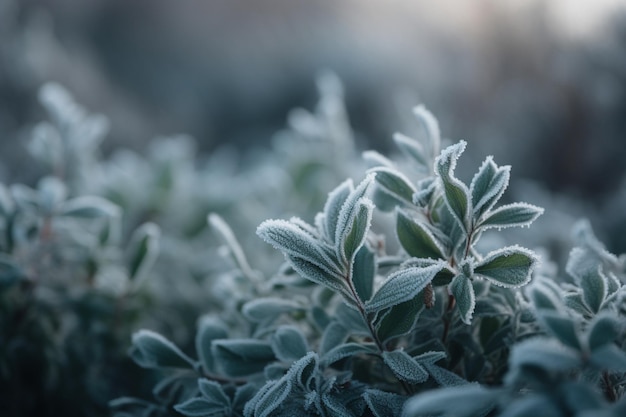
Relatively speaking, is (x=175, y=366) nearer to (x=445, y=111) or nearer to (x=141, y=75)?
(x=445, y=111)

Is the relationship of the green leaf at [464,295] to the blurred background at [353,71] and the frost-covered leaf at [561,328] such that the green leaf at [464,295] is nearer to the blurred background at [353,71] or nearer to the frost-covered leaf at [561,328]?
the frost-covered leaf at [561,328]

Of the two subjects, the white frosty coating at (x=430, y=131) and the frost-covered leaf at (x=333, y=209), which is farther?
the white frosty coating at (x=430, y=131)

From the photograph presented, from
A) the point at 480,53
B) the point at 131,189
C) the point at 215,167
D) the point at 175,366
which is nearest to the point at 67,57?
the point at 215,167

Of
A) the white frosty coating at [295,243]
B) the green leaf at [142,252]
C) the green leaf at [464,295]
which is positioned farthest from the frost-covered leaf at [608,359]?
the green leaf at [142,252]

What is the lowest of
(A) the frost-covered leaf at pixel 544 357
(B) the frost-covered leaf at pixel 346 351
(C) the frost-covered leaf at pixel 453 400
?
(C) the frost-covered leaf at pixel 453 400

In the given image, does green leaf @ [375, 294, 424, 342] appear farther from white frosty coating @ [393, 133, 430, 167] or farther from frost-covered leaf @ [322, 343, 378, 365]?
white frosty coating @ [393, 133, 430, 167]

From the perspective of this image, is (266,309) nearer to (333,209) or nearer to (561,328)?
(333,209)

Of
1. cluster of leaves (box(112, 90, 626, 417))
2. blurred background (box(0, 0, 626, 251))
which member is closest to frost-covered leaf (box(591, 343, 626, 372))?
cluster of leaves (box(112, 90, 626, 417))
